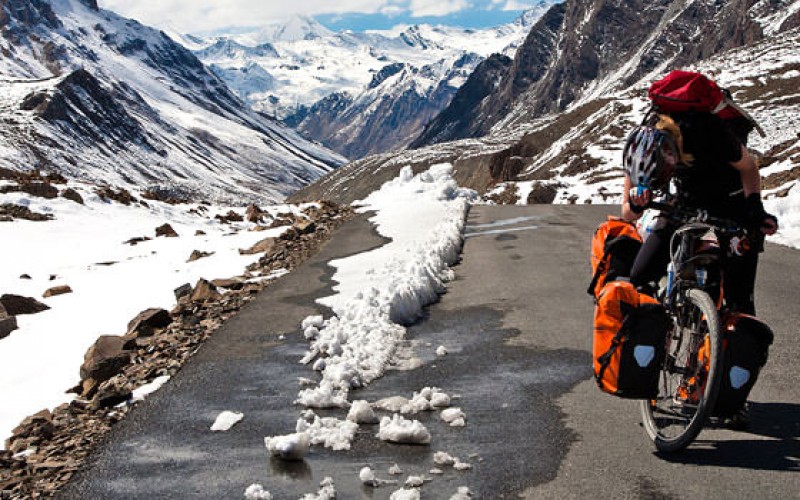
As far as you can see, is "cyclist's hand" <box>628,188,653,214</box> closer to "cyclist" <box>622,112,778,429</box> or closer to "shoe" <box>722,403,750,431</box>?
"cyclist" <box>622,112,778,429</box>

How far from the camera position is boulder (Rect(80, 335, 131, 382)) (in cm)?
879

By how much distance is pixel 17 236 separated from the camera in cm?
2444

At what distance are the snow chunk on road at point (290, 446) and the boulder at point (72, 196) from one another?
91.0ft

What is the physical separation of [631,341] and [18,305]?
12313 mm

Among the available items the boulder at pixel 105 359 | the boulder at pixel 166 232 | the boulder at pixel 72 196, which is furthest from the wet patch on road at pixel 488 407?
the boulder at pixel 72 196

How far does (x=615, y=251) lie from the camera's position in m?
5.93

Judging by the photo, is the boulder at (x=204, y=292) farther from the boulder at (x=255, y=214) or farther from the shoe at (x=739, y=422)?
the boulder at (x=255, y=214)

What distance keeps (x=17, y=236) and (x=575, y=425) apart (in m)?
22.9

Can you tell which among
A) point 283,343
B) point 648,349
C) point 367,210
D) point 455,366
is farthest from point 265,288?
point 367,210

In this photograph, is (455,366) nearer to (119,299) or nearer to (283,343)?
(283,343)

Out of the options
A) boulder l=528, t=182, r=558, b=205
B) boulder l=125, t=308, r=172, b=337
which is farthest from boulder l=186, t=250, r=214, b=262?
boulder l=528, t=182, r=558, b=205

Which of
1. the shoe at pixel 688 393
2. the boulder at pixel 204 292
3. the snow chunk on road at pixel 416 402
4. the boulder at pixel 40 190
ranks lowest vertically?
the boulder at pixel 40 190

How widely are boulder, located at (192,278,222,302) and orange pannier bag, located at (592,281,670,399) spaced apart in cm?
814

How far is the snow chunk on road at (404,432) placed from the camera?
19.1 feet
